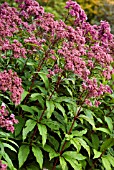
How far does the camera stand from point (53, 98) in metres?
4.35

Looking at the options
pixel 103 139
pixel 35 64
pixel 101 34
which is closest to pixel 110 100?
pixel 103 139

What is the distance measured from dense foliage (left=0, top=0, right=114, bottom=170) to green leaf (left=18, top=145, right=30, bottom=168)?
10mm

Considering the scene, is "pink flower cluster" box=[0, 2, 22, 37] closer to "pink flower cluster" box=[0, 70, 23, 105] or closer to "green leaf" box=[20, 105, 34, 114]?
"green leaf" box=[20, 105, 34, 114]

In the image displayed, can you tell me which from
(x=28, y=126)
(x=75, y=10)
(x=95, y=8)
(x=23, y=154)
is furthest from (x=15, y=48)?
(x=95, y=8)

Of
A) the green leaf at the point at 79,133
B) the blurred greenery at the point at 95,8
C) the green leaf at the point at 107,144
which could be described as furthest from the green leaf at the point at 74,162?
the blurred greenery at the point at 95,8

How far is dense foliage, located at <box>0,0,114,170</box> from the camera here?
4176 millimetres

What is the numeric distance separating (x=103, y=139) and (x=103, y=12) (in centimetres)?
1188

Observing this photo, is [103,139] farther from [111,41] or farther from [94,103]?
[111,41]

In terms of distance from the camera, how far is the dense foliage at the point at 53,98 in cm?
418

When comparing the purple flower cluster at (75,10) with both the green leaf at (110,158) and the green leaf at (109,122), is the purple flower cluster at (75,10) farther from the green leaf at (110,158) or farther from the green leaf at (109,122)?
the green leaf at (110,158)

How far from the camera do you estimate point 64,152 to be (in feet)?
14.4

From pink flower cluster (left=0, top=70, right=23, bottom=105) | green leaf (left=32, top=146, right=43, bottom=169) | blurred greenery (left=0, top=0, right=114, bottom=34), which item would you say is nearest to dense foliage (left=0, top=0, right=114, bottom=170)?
green leaf (left=32, top=146, right=43, bottom=169)

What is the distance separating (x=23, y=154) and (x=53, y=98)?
2.24 feet

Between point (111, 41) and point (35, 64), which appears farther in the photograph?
point (111, 41)
